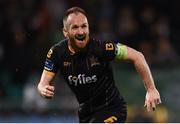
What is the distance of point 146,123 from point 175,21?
3.00 m

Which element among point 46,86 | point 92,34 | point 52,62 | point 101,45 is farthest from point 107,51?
point 92,34

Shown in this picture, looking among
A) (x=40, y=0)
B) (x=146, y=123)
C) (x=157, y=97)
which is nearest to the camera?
(x=157, y=97)

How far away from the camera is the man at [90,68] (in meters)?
8.37

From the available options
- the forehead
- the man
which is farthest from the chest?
the forehead

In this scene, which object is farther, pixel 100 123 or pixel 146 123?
pixel 146 123

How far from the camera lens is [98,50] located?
27.7 ft

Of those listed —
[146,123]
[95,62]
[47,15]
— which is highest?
[47,15]

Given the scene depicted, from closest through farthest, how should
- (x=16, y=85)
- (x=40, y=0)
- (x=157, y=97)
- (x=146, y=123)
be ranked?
1. (x=157, y=97)
2. (x=146, y=123)
3. (x=16, y=85)
4. (x=40, y=0)

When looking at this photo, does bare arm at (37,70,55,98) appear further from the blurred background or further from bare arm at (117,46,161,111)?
the blurred background

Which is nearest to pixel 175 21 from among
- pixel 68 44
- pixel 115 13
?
pixel 115 13

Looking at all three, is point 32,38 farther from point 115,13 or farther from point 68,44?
point 68,44

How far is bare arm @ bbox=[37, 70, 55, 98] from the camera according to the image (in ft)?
26.5

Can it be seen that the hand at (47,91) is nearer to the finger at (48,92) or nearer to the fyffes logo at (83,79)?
the finger at (48,92)

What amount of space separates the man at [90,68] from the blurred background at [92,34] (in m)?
4.71
